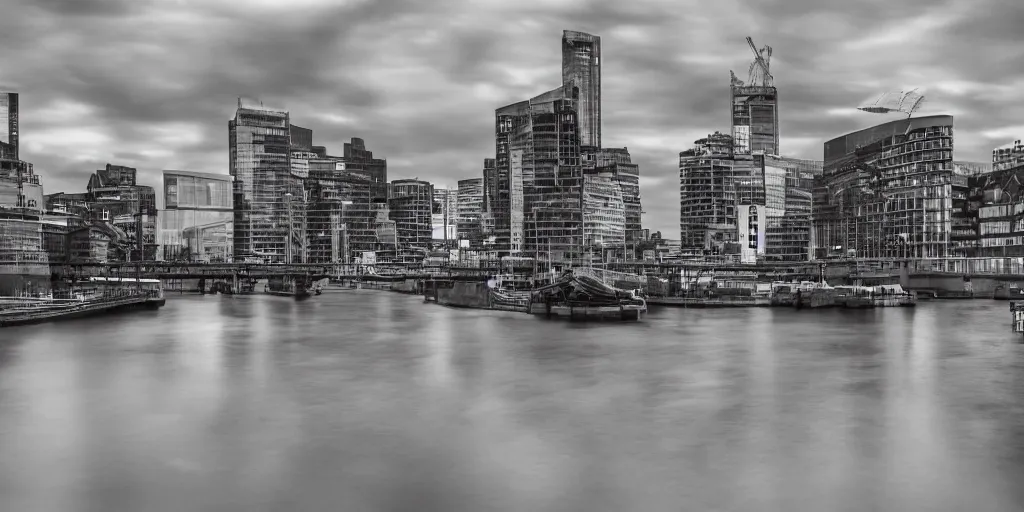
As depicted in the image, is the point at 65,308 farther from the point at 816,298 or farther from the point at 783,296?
the point at 816,298

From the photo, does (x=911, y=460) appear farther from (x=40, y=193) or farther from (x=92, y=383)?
(x=40, y=193)

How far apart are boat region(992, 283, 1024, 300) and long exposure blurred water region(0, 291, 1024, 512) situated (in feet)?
244

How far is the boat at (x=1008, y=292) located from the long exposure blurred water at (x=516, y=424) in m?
74.3

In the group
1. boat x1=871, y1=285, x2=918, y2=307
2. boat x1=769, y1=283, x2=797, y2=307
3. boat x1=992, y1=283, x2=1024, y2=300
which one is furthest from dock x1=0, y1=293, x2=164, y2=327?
boat x1=992, y1=283, x2=1024, y2=300

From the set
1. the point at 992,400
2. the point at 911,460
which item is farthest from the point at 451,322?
the point at 911,460

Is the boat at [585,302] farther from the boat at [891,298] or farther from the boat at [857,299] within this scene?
the boat at [891,298]

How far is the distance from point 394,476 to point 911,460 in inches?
798

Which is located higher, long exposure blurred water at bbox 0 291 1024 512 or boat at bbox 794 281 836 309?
boat at bbox 794 281 836 309

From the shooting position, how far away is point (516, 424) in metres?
38.5

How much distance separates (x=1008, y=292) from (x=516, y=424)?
13702cm

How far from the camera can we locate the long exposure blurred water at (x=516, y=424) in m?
27.9

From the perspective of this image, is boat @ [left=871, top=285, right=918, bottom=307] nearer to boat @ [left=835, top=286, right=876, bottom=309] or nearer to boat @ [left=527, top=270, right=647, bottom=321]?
boat @ [left=835, top=286, right=876, bottom=309]

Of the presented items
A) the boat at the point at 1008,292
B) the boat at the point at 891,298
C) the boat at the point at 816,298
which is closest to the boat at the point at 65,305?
the boat at the point at 816,298

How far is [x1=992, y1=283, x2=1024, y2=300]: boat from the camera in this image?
140 m
